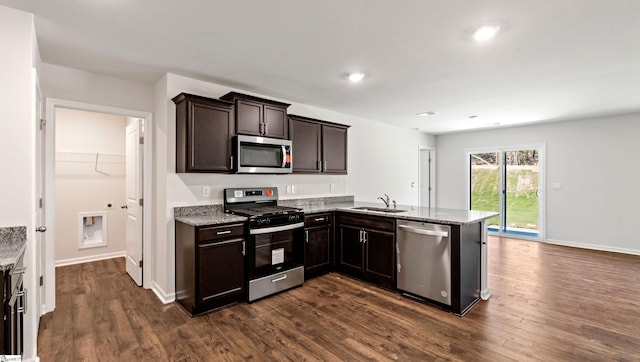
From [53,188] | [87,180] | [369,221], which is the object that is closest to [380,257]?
[369,221]

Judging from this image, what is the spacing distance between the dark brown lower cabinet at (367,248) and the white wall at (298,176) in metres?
0.96

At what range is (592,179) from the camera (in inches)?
218

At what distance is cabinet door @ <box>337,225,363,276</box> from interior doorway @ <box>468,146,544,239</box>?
4.33 meters

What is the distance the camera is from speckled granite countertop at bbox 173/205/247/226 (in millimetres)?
2875

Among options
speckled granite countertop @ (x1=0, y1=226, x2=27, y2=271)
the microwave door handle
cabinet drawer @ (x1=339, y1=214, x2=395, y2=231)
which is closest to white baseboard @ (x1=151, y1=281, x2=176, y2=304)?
speckled granite countertop @ (x1=0, y1=226, x2=27, y2=271)

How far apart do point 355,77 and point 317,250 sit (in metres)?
2.20

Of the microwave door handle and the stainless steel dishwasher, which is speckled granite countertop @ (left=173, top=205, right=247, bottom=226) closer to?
the microwave door handle

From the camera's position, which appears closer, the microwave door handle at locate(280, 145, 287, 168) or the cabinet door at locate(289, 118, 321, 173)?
the microwave door handle at locate(280, 145, 287, 168)

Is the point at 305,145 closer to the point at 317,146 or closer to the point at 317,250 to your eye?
the point at 317,146

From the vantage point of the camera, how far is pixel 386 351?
2271mm

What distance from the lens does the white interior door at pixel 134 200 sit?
362cm

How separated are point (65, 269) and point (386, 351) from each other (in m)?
4.54

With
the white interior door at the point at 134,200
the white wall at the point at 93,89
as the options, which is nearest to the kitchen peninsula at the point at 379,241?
the white interior door at the point at 134,200

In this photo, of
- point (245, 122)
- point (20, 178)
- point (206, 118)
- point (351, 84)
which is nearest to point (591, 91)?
point (351, 84)
